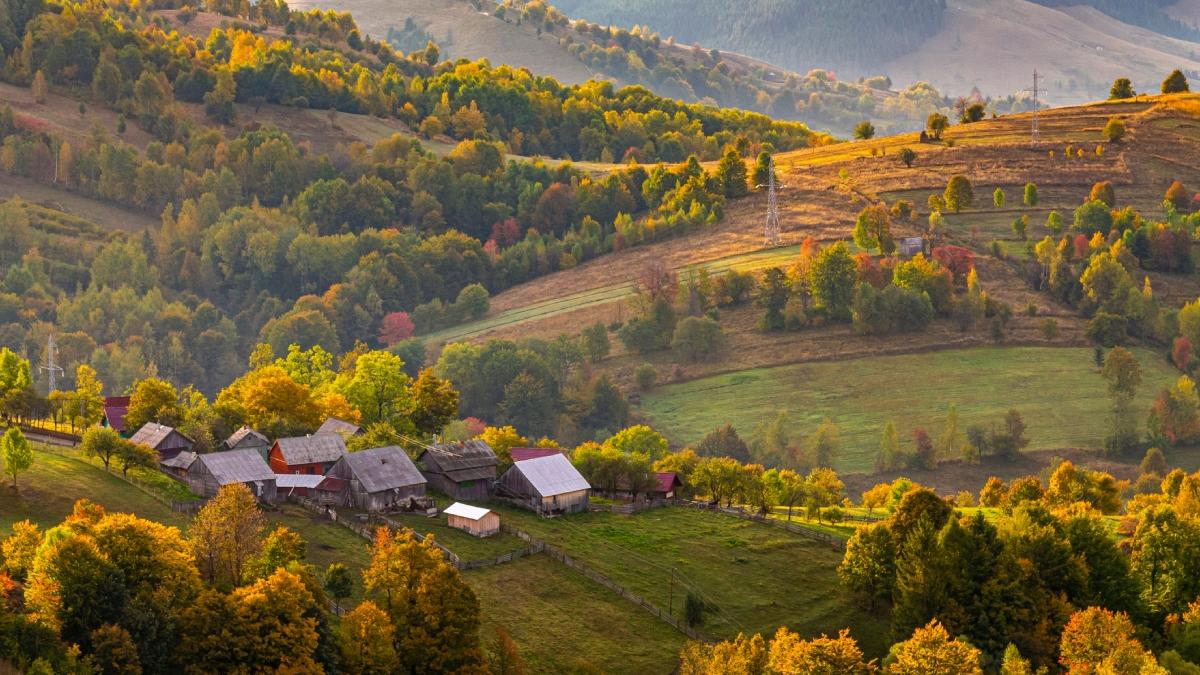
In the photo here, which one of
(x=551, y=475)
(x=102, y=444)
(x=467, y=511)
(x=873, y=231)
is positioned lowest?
(x=467, y=511)

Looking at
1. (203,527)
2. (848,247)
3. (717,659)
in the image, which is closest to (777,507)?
(717,659)

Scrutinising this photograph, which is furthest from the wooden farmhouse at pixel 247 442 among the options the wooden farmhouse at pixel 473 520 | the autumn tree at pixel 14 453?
the autumn tree at pixel 14 453

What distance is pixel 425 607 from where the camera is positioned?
251 ft

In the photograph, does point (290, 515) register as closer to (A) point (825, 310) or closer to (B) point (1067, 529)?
(B) point (1067, 529)

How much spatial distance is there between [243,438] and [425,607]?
102 feet

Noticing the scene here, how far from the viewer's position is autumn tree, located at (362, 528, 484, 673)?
248 feet

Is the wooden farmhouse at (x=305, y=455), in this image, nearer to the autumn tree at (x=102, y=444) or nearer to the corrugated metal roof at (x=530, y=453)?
the autumn tree at (x=102, y=444)

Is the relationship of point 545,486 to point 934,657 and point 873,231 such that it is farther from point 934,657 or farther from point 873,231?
point 873,231

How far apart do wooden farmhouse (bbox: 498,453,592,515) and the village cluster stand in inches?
2.6

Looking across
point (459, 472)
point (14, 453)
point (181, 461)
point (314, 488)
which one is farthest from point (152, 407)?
point (459, 472)

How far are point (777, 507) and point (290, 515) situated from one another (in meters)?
42.2

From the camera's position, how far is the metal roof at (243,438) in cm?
10253

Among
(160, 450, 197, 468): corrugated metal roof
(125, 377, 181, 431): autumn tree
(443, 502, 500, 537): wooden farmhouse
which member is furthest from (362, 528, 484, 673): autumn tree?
(125, 377, 181, 431): autumn tree

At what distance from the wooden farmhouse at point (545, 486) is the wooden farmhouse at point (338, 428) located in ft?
40.3
